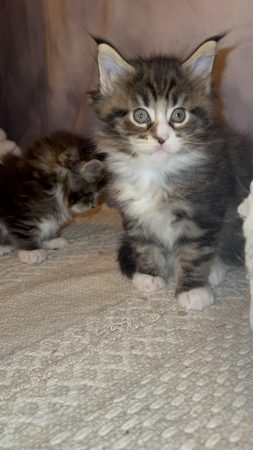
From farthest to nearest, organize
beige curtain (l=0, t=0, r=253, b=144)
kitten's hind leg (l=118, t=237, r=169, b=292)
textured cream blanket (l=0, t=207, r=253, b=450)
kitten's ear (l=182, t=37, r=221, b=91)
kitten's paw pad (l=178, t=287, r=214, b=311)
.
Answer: beige curtain (l=0, t=0, r=253, b=144)
kitten's hind leg (l=118, t=237, r=169, b=292)
kitten's ear (l=182, t=37, r=221, b=91)
kitten's paw pad (l=178, t=287, r=214, b=311)
textured cream blanket (l=0, t=207, r=253, b=450)

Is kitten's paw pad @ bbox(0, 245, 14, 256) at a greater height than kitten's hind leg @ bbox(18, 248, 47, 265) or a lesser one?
lesser

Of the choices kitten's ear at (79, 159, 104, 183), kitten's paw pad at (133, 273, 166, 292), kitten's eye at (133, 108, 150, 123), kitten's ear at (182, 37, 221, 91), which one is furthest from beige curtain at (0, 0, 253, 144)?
kitten's paw pad at (133, 273, 166, 292)

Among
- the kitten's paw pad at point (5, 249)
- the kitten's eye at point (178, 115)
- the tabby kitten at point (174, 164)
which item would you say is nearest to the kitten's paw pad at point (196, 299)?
the tabby kitten at point (174, 164)

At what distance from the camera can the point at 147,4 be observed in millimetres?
1964

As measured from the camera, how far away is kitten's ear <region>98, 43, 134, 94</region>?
153cm

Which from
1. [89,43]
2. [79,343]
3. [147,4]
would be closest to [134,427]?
[79,343]

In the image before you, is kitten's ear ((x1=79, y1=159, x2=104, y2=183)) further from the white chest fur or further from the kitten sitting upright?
the white chest fur

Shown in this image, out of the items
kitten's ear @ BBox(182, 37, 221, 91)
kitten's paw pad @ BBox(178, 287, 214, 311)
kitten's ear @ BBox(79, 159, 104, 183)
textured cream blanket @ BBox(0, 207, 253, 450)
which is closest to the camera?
textured cream blanket @ BBox(0, 207, 253, 450)

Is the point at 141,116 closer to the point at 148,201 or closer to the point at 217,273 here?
the point at 148,201

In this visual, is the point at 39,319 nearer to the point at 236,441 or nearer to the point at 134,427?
the point at 134,427

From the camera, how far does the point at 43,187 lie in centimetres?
197

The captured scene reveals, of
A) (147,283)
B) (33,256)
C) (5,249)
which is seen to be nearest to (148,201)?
(147,283)

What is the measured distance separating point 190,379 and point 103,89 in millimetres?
898

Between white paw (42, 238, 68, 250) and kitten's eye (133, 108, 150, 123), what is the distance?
0.66m
